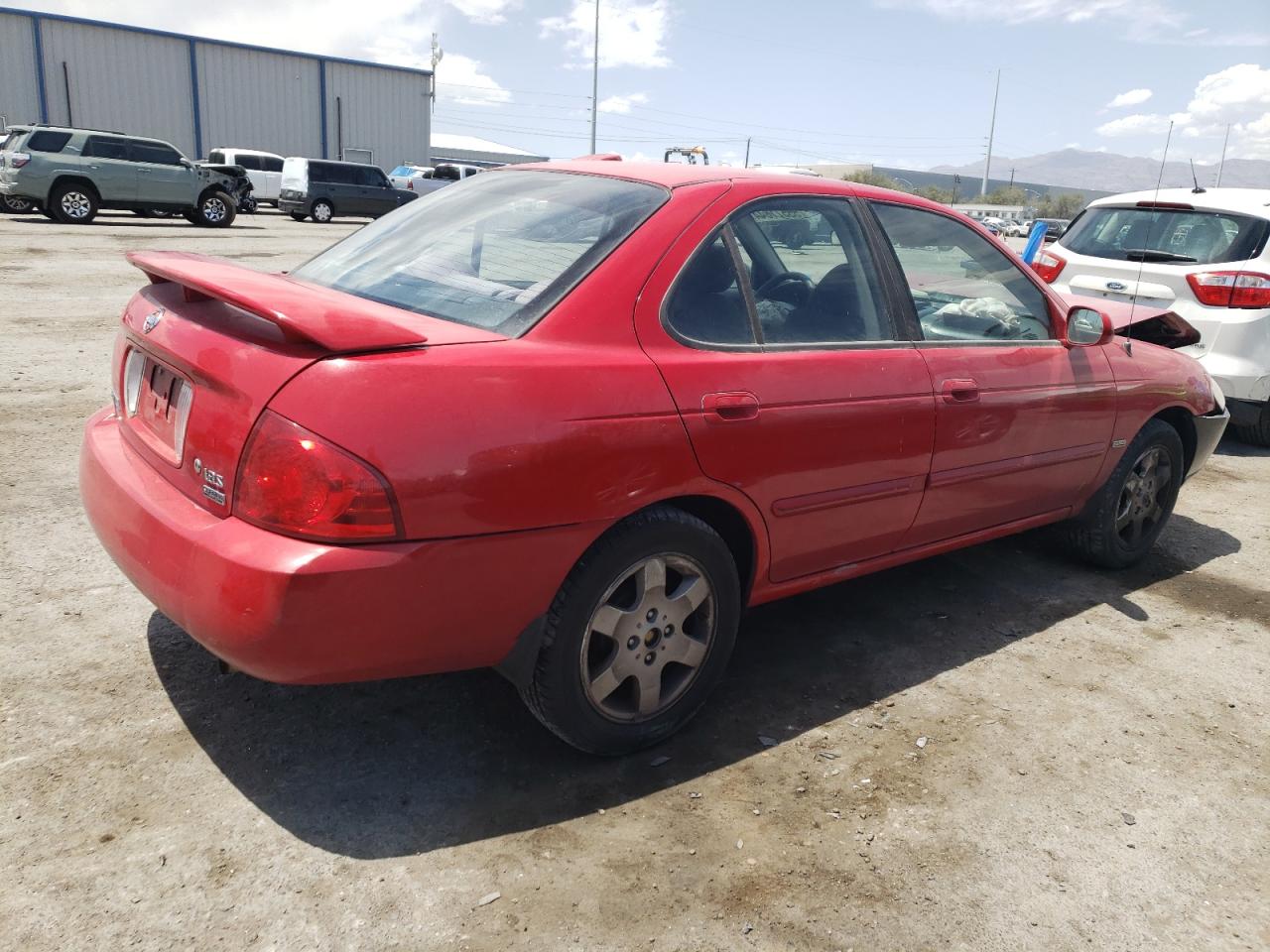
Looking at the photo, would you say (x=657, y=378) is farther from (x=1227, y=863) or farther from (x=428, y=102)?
(x=428, y=102)

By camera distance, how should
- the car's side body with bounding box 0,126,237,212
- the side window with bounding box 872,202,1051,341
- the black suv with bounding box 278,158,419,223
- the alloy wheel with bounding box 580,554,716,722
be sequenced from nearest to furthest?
the alloy wheel with bounding box 580,554,716,722
the side window with bounding box 872,202,1051,341
the car's side body with bounding box 0,126,237,212
the black suv with bounding box 278,158,419,223

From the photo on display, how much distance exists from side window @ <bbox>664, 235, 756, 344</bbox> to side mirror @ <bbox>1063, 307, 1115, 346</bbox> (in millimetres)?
1680

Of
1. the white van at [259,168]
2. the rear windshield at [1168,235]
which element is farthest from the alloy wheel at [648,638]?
the white van at [259,168]

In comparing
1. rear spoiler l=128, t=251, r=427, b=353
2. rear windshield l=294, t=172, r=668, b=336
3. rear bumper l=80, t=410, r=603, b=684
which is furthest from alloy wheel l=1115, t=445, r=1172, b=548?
rear spoiler l=128, t=251, r=427, b=353

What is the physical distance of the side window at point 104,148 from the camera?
1922 centimetres

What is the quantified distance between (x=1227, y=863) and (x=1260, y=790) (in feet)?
1.51

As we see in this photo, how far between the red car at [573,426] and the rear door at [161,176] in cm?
1965

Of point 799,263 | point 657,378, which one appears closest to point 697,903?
point 657,378

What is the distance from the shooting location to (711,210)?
9.52 ft

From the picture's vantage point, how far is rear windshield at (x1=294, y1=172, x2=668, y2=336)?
265 centimetres

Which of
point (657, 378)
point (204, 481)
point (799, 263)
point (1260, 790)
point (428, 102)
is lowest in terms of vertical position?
point (1260, 790)

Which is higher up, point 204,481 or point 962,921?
point 204,481

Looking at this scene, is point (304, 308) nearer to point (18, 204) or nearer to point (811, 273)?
point (811, 273)

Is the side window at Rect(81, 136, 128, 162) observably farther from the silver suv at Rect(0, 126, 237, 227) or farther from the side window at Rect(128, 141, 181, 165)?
the side window at Rect(128, 141, 181, 165)
